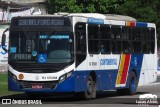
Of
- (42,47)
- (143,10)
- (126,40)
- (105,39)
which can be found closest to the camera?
(42,47)

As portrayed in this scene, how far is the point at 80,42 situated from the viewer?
916 inches

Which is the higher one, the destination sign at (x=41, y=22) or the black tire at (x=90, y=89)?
the destination sign at (x=41, y=22)

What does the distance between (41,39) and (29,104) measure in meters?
2.33

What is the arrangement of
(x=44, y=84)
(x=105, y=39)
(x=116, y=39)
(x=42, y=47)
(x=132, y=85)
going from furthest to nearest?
(x=132, y=85) → (x=116, y=39) → (x=105, y=39) → (x=42, y=47) → (x=44, y=84)

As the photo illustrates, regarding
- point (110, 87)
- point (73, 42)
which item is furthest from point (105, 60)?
point (73, 42)

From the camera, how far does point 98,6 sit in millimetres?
50625

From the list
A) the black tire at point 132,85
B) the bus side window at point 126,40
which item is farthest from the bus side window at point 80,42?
the black tire at point 132,85

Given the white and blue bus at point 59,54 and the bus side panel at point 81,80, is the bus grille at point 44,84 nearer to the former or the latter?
the white and blue bus at point 59,54

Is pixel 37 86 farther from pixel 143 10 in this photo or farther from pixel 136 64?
pixel 143 10

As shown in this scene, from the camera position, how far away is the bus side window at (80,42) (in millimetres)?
23031

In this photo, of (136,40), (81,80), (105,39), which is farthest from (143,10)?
(81,80)

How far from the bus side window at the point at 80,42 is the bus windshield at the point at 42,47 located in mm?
369

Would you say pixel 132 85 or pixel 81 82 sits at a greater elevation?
pixel 81 82

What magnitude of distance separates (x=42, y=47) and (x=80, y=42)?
137cm
